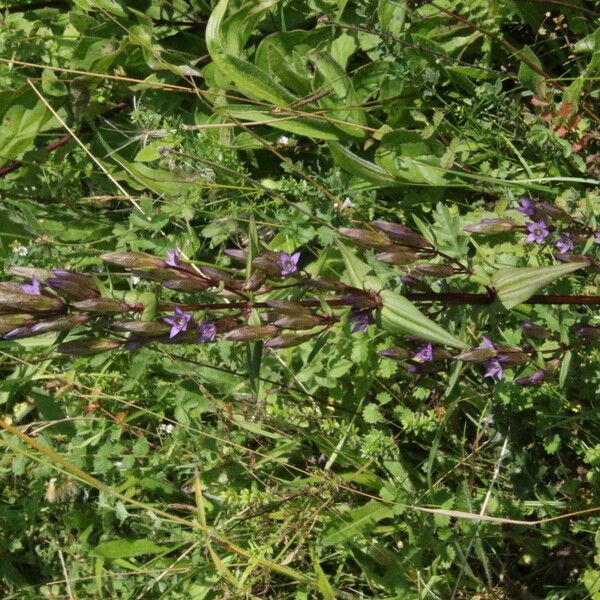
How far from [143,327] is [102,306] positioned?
10 centimetres

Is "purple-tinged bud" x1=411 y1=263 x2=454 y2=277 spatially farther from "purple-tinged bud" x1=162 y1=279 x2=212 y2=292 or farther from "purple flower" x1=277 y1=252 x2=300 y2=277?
"purple-tinged bud" x1=162 y1=279 x2=212 y2=292

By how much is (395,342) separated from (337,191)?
544mm

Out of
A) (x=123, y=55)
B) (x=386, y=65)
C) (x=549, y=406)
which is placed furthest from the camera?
(x=123, y=55)

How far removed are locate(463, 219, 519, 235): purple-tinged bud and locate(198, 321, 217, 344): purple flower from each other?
77cm

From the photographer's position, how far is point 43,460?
3.00 metres

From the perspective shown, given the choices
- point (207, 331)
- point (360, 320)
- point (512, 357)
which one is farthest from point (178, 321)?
point (512, 357)

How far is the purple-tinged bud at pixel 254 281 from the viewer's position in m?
1.89

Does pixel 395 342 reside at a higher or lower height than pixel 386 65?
lower

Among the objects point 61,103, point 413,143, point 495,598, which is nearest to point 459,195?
point 413,143

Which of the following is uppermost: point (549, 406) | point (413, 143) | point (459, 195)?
point (413, 143)

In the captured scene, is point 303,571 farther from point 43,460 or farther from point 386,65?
point 386,65

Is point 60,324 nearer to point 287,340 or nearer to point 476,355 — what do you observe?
point 287,340

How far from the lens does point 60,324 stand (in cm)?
177

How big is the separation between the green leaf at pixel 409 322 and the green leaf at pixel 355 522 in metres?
1.01
